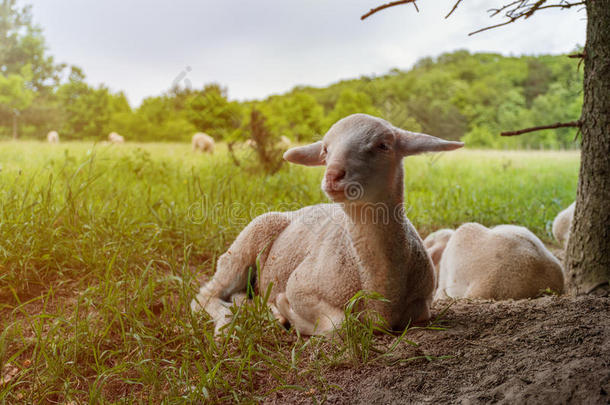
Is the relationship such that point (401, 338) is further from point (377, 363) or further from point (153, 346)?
point (153, 346)

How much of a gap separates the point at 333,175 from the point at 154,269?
174 centimetres

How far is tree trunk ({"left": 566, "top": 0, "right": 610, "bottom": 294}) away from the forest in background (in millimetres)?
2888

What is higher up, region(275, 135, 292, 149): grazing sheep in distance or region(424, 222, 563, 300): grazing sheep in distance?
region(275, 135, 292, 149): grazing sheep in distance

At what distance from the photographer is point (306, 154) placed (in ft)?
9.03

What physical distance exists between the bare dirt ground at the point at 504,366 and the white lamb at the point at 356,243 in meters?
0.30

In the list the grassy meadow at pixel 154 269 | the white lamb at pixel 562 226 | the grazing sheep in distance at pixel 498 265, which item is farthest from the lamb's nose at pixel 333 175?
the white lamb at pixel 562 226

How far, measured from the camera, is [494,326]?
254cm

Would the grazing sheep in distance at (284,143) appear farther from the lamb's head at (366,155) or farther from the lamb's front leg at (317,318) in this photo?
the lamb's head at (366,155)

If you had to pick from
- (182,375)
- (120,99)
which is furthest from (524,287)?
(120,99)

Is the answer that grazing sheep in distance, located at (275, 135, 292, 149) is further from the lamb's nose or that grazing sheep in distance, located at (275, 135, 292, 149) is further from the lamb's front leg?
the lamb's nose

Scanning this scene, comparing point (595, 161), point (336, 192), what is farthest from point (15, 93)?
point (595, 161)


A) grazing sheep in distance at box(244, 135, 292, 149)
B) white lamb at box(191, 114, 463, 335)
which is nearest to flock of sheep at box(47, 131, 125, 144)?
grazing sheep in distance at box(244, 135, 292, 149)

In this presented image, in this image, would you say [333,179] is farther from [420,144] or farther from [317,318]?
[317,318]

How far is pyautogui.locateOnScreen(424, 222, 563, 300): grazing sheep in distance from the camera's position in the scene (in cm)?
369
